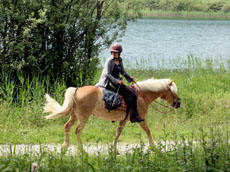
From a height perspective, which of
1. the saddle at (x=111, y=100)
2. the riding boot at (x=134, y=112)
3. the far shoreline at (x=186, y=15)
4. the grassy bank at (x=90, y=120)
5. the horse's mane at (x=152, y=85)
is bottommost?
the far shoreline at (x=186, y=15)

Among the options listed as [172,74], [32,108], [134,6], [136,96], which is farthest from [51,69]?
[172,74]

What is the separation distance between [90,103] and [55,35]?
4820 mm

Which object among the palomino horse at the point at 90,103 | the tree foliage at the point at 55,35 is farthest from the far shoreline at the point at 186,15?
the palomino horse at the point at 90,103

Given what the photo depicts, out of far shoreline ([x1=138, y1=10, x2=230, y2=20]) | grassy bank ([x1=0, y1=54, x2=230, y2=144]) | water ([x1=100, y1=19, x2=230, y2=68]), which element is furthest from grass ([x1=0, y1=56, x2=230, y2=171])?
far shoreline ([x1=138, y1=10, x2=230, y2=20])

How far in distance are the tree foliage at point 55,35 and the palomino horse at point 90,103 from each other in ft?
12.4

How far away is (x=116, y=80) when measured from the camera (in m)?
7.11

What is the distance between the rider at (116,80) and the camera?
23.3 ft

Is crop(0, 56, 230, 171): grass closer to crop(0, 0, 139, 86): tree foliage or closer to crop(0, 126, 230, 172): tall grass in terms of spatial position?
crop(0, 126, 230, 172): tall grass

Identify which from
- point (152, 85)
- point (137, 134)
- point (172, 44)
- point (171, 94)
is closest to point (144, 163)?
point (137, 134)

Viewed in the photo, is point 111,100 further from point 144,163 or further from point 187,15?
point 187,15

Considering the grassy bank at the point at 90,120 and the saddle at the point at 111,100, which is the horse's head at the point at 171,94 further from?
the saddle at the point at 111,100

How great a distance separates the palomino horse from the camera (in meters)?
7.11

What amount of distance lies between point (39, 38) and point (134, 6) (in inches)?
147

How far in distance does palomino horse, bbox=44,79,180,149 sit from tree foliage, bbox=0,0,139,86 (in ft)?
12.4
